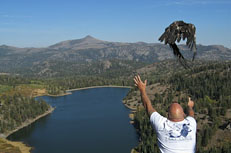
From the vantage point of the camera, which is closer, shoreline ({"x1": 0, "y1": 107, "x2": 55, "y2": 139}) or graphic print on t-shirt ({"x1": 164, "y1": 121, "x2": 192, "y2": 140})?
graphic print on t-shirt ({"x1": 164, "y1": 121, "x2": 192, "y2": 140})

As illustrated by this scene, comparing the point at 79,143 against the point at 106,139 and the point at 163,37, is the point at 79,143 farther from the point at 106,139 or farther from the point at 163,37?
the point at 163,37

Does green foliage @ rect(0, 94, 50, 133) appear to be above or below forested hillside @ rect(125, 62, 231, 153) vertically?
below

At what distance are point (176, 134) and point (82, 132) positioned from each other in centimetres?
9960

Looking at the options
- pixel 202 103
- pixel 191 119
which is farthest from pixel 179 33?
pixel 202 103

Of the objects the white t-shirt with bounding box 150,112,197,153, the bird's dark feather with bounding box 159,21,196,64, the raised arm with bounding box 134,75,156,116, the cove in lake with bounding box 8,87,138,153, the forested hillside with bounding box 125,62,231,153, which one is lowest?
the cove in lake with bounding box 8,87,138,153

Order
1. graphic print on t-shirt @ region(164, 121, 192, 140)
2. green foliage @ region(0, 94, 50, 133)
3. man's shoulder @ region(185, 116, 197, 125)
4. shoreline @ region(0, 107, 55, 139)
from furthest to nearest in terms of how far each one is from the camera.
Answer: green foliage @ region(0, 94, 50, 133) → shoreline @ region(0, 107, 55, 139) → man's shoulder @ region(185, 116, 197, 125) → graphic print on t-shirt @ region(164, 121, 192, 140)

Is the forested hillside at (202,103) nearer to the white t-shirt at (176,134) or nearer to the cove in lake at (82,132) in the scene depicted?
the cove in lake at (82,132)

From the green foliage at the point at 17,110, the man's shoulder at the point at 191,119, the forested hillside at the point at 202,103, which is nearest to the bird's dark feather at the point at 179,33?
the man's shoulder at the point at 191,119

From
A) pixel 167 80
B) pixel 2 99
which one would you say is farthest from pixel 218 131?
pixel 2 99

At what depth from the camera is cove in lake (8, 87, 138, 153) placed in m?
84.2

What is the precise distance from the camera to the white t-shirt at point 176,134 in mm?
5609

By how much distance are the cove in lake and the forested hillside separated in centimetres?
730

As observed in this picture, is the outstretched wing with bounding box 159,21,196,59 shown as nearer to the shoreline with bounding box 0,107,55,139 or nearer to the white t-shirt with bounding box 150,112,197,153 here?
the white t-shirt with bounding box 150,112,197,153

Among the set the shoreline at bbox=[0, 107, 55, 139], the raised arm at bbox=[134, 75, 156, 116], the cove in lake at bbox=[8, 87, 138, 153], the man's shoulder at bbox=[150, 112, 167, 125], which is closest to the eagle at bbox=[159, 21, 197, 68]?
the raised arm at bbox=[134, 75, 156, 116]
